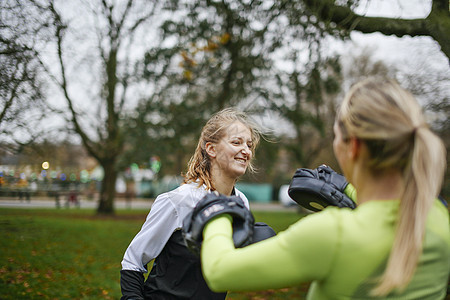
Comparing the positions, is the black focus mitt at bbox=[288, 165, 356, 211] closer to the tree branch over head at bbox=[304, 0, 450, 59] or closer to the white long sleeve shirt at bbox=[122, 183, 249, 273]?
the white long sleeve shirt at bbox=[122, 183, 249, 273]

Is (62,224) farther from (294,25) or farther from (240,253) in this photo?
(240,253)

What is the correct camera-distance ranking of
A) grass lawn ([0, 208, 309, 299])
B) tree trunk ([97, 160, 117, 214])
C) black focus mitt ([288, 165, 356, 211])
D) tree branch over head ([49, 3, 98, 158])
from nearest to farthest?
black focus mitt ([288, 165, 356, 211]), grass lawn ([0, 208, 309, 299]), tree branch over head ([49, 3, 98, 158]), tree trunk ([97, 160, 117, 214])

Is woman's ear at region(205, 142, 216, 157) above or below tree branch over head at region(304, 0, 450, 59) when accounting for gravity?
below

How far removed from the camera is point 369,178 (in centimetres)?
133

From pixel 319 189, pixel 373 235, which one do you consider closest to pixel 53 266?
pixel 319 189

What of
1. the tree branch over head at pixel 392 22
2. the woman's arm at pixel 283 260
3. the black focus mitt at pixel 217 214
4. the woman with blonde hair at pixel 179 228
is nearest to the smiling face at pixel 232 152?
the woman with blonde hair at pixel 179 228

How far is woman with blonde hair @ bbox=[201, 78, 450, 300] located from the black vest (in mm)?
947

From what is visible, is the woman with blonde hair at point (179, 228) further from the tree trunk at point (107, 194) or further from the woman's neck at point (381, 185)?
the tree trunk at point (107, 194)

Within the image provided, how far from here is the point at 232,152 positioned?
2.45 meters

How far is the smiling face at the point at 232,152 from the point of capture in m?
2.45

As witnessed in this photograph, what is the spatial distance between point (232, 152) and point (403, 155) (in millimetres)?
1297

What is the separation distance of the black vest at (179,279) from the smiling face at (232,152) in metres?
0.50

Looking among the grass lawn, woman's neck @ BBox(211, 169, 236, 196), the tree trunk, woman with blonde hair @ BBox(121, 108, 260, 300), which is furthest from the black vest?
the tree trunk

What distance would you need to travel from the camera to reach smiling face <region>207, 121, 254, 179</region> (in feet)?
8.03
